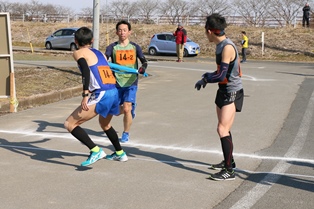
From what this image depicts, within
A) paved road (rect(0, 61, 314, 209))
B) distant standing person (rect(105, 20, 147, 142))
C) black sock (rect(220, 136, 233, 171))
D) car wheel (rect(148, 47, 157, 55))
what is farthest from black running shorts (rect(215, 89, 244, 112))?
car wheel (rect(148, 47, 157, 55))

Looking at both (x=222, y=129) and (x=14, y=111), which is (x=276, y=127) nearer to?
(x=222, y=129)

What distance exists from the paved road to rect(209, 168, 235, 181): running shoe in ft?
0.24

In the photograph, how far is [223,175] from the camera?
6266 mm

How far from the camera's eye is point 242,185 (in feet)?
20.0

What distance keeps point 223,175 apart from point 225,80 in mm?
1093

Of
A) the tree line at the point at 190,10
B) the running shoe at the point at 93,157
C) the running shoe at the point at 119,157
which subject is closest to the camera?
Result: the running shoe at the point at 93,157

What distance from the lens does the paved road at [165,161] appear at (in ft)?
18.3

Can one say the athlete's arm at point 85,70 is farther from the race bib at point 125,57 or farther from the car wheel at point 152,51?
the car wheel at point 152,51

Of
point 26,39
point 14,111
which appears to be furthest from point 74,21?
point 14,111

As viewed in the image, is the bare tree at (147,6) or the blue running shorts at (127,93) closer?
the blue running shorts at (127,93)

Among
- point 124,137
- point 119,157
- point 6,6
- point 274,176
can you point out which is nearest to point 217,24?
point 274,176

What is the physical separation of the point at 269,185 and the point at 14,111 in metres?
6.76

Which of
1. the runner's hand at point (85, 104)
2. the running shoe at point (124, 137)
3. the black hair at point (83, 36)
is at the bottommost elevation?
the running shoe at point (124, 137)

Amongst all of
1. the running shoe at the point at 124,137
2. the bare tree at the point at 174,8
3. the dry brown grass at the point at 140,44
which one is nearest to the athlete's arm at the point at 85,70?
the running shoe at the point at 124,137
